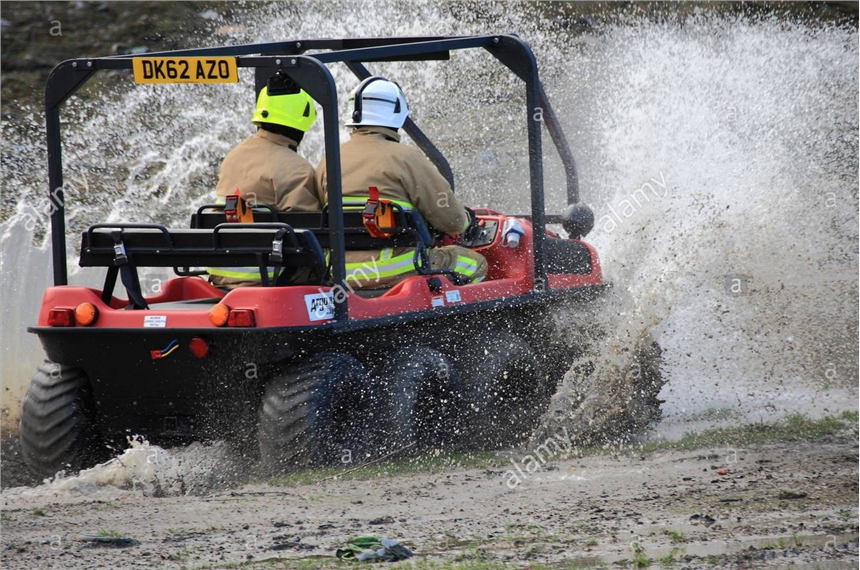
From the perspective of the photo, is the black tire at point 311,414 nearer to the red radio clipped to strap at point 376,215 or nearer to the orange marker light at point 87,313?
the red radio clipped to strap at point 376,215

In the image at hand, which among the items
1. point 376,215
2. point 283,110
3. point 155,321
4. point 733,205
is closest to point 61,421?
point 155,321

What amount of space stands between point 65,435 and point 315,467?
145cm

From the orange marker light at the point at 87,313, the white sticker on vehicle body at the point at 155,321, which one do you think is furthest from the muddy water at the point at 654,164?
the white sticker on vehicle body at the point at 155,321

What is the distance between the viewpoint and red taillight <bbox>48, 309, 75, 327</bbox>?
21.0 feet

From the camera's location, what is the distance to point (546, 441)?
756 centimetres

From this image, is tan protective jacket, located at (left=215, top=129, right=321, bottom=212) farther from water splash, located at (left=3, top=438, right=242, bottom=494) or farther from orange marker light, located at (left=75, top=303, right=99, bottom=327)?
water splash, located at (left=3, top=438, right=242, bottom=494)

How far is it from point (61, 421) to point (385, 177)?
2300 mm

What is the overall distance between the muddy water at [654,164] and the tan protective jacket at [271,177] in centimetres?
251

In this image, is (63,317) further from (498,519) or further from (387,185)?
(498,519)

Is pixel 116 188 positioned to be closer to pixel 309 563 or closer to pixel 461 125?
pixel 461 125

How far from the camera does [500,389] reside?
25.0ft

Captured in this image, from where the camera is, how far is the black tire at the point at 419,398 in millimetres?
6688

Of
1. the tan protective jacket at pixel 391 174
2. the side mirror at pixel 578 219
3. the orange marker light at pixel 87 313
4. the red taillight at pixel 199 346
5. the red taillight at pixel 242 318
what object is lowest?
the red taillight at pixel 199 346

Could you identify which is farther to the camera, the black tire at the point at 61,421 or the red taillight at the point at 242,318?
the black tire at the point at 61,421
